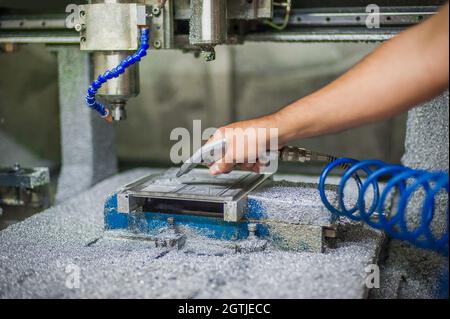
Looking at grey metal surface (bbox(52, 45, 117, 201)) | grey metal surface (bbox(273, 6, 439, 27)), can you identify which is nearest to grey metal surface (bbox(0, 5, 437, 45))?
grey metal surface (bbox(273, 6, 439, 27))

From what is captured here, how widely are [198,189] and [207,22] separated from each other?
1.24 feet

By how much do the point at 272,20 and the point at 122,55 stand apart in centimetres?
46

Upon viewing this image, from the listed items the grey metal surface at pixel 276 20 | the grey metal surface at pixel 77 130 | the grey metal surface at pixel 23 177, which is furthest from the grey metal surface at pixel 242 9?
the grey metal surface at pixel 23 177

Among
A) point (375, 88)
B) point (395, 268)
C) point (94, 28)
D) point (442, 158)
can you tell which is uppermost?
point (94, 28)

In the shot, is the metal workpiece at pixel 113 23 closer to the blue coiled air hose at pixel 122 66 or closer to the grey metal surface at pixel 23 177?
the blue coiled air hose at pixel 122 66

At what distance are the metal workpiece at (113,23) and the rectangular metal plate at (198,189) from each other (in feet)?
1.08

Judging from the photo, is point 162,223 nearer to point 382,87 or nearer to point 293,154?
point 293,154

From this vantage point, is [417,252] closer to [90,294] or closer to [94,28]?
[90,294]

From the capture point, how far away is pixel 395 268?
3.81 feet

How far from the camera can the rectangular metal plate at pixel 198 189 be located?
1.02 m

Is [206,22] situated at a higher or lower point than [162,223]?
higher

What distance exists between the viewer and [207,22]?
1.13 meters

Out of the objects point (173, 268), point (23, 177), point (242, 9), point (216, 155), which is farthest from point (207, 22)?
point (23, 177)
